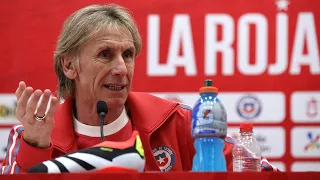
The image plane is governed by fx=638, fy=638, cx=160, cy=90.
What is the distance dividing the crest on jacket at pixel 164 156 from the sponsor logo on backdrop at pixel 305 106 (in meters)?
1.19

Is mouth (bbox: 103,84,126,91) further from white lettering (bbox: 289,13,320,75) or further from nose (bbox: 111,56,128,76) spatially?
white lettering (bbox: 289,13,320,75)

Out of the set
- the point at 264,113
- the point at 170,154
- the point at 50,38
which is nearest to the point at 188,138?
the point at 170,154

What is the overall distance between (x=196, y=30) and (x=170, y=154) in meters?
1.21

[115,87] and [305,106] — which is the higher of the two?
[115,87]

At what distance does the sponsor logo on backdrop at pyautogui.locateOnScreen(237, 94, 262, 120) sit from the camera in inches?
129

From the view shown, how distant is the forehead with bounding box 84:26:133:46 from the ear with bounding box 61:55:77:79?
121mm

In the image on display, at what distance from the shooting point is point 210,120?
1.69 m

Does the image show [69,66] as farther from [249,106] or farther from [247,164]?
[249,106]

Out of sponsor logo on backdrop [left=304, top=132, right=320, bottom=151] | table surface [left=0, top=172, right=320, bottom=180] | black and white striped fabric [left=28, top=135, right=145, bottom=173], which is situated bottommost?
sponsor logo on backdrop [left=304, top=132, right=320, bottom=151]

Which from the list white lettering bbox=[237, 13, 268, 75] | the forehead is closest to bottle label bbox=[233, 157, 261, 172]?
the forehead

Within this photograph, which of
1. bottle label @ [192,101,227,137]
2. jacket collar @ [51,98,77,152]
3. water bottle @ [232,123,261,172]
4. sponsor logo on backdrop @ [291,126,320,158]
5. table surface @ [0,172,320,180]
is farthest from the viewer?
sponsor logo on backdrop @ [291,126,320,158]

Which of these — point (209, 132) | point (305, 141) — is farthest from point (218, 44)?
point (209, 132)

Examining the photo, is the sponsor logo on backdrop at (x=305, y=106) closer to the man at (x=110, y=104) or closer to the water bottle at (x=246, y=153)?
the man at (x=110, y=104)

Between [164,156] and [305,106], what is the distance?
4.08ft
